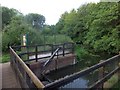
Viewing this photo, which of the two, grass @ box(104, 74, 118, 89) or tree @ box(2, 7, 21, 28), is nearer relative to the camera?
grass @ box(104, 74, 118, 89)

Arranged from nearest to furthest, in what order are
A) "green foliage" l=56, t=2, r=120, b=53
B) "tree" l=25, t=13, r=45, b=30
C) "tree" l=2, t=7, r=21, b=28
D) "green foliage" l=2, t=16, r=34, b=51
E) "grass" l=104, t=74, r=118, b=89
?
"grass" l=104, t=74, r=118, b=89 → "green foliage" l=56, t=2, r=120, b=53 → "green foliage" l=2, t=16, r=34, b=51 → "tree" l=2, t=7, r=21, b=28 → "tree" l=25, t=13, r=45, b=30

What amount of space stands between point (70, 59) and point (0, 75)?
4.52 m

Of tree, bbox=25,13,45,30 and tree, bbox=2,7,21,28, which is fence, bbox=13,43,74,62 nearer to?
tree, bbox=2,7,21,28

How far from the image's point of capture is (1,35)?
37.3ft

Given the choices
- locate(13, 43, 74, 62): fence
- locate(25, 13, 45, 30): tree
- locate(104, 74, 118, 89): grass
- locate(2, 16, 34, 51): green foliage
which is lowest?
locate(104, 74, 118, 89): grass

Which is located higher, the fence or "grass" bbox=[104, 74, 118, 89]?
the fence

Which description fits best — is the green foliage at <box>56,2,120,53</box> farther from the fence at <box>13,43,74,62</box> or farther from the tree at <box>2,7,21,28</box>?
the tree at <box>2,7,21,28</box>

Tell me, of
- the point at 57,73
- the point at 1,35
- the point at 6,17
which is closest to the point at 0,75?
the point at 57,73

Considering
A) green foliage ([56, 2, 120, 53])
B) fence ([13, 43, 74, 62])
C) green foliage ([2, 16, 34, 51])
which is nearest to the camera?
fence ([13, 43, 74, 62])

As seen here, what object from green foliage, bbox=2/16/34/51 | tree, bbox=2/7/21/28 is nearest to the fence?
green foliage, bbox=2/16/34/51

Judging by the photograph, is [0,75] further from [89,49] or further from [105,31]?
[89,49]

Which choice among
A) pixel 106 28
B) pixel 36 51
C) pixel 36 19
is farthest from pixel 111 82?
pixel 36 19

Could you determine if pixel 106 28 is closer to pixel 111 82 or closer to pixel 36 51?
pixel 36 51

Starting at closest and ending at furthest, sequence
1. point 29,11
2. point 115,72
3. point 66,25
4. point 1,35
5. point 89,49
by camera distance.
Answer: point 115,72, point 1,35, point 89,49, point 66,25, point 29,11
